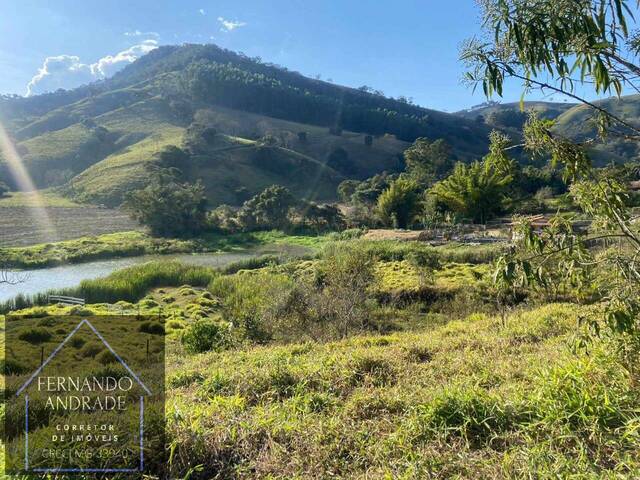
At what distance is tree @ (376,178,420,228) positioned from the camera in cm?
3628

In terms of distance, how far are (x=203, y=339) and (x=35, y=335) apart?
3.29m

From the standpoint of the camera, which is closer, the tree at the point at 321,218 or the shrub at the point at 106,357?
the shrub at the point at 106,357

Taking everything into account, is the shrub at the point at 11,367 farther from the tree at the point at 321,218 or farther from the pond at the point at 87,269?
the tree at the point at 321,218

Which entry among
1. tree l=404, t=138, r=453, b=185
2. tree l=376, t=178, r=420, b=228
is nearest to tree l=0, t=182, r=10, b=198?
tree l=376, t=178, r=420, b=228

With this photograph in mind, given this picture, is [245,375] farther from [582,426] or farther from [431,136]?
[431,136]

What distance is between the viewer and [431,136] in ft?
342

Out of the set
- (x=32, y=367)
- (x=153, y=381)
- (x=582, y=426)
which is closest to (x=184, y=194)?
(x=32, y=367)

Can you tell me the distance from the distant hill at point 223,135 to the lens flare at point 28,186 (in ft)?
4.30

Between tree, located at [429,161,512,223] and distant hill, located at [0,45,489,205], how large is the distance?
118 feet

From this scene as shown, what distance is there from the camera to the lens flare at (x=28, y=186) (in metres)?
40.1

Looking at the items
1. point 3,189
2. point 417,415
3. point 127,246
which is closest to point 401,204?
point 127,246

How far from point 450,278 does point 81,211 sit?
→ 49.2 metres

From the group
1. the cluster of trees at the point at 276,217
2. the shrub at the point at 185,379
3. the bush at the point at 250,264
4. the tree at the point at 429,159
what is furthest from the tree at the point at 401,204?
the shrub at the point at 185,379

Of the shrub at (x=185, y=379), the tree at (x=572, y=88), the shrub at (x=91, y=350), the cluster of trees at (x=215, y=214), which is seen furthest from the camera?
the cluster of trees at (x=215, y=214)
